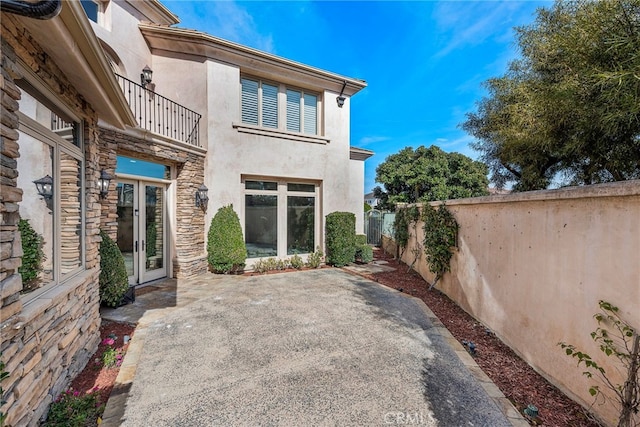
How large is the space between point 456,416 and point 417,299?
3788mm

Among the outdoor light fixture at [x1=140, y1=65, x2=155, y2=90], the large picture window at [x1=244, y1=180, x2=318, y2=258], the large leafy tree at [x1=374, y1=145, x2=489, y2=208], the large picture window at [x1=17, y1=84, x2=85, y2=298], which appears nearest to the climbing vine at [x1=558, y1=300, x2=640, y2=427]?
the large picture window at [x1=17, y1=84, x2=85, y2=298]

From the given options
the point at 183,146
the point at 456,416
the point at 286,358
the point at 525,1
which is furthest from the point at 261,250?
Result: the point at 525,1

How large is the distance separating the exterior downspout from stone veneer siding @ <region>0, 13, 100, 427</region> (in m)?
0.26

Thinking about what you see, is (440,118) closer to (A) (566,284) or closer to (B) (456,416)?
(A) (566,284)

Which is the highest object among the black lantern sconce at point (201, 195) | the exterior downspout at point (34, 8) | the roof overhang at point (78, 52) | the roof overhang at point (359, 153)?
the roof overhang at point (359, 153)

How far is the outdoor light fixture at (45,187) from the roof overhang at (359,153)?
9876 millimetres

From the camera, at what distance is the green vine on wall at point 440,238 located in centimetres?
620

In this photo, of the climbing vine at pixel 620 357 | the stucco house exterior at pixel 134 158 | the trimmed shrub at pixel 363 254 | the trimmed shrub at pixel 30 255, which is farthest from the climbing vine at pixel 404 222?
the trimmed shrub at pixel 30 255

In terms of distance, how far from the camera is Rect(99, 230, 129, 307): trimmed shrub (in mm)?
5012

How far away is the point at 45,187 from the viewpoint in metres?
2.87

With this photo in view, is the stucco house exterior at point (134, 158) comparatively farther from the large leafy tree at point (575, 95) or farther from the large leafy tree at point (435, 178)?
the large leafy tree at point (435, 178)

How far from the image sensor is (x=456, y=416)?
8.83 ft

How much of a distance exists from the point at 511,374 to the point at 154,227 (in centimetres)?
797

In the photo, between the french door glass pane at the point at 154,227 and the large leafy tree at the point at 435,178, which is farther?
the large leafy tree at the point at 435,178
